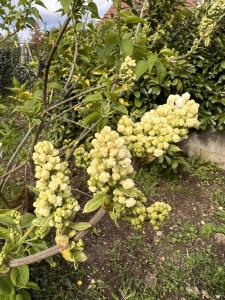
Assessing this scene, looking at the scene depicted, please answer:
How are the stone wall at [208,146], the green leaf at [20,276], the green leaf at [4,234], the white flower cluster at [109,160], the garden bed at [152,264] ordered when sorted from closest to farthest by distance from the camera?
1. the white flower cluster at [109,160]
2. the green leaf at [4,234]
3. the green leaf at [20,276]
4. the garden bed at [152,264]
5. the stone wall at [208,146]

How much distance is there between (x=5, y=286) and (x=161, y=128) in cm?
113

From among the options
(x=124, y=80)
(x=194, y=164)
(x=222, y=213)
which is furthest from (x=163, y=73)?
(x=194, y=164)

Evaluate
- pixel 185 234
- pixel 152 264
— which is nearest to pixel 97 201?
pixel 152 264

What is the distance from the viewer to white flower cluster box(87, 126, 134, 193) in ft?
3.22

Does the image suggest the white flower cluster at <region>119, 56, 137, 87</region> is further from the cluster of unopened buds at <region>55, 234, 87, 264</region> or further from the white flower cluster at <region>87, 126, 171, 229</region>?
the cluster of unopened buds at <region>55, 234, 87, 264</region>

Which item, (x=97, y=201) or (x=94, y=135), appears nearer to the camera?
(x=97, y=201)

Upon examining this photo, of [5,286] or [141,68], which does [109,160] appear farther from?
[5,286]

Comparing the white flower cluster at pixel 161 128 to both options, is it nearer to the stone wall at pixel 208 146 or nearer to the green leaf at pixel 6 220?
the green leaf at pixel 6 220

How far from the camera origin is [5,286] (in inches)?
68.3

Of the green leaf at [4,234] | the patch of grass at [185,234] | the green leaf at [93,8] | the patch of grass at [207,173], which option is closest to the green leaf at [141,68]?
the green leaf at [93,8]

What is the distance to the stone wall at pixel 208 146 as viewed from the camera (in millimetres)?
4676

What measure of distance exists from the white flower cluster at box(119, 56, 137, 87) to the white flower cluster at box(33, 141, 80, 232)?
700mm

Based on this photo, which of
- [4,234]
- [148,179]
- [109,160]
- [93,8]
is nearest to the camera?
[109,160]

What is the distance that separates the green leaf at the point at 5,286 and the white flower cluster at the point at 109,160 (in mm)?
935
